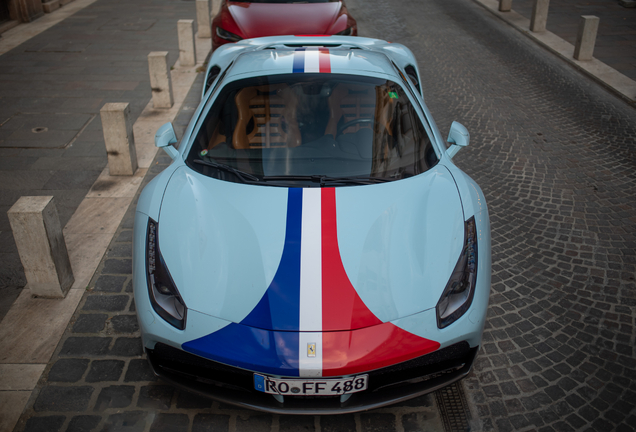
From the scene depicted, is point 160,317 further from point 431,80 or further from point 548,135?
point 431,80

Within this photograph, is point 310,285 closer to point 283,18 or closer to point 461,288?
point 461,288

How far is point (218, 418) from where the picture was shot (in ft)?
9.27

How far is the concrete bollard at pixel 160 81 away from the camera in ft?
23.4

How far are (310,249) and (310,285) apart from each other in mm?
226

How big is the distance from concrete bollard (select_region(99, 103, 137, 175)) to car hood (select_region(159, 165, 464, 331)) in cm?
253

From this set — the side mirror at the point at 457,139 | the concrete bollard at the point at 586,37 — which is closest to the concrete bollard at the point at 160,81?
the side mirror at the point at 457,139

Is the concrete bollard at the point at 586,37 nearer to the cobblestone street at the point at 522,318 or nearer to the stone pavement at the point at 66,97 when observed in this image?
the cobblestone street at the point at 522,318

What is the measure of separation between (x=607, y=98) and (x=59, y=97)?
8.34 meters

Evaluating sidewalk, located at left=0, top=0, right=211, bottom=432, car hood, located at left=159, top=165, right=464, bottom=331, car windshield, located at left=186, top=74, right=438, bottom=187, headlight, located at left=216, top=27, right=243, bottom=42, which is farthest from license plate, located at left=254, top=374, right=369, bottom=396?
headlight, located at left=216, top=27, right=243, bottom=42

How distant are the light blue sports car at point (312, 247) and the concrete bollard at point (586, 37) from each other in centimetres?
730

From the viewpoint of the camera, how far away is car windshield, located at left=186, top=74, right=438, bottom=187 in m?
3.16

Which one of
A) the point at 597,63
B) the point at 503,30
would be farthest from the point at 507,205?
the point at 503,30

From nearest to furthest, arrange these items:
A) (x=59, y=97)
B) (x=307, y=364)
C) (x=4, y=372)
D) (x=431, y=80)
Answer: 1. (x=307, y=364)
2. (x=4, y=372)
3. (x=59, y=97)
4. (x=431, y=80)

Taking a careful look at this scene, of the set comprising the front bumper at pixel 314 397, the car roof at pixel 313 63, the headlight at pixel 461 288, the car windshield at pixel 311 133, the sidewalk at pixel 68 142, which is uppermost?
the car roof at pixel 313 63
